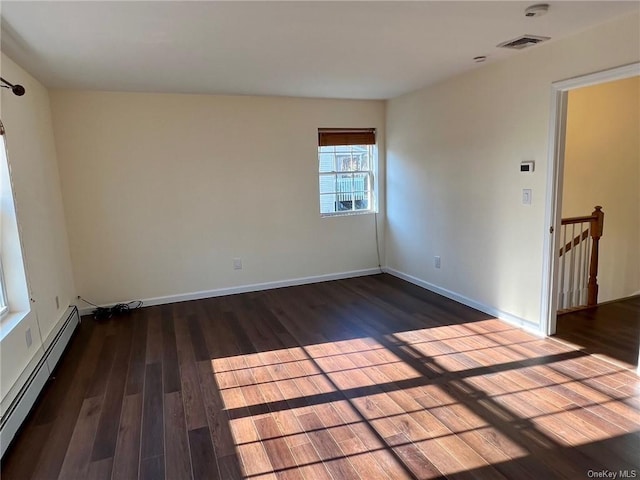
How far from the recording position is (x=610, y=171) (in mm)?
4477

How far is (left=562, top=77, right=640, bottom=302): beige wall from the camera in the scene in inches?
172

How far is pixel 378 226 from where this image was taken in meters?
5.62

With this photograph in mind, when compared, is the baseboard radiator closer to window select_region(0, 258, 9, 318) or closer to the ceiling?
window select_region(0, 258, 9, 318)

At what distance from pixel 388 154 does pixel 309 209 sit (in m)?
1.32

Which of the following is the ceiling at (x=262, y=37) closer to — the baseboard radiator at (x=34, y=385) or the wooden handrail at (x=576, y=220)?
the wooden handrail at (x=576, y=220)

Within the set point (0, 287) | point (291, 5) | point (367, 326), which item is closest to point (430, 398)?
point (367, 326)

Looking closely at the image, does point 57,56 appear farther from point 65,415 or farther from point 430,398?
point 430,398

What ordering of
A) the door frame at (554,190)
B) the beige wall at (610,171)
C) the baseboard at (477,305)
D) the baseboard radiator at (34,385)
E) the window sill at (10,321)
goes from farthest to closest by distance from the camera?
the beige wall at (610,171) < the baseboard at (477,305) < the door frame at (554,190) < the window sill at (10,321) < the baseboard radiator at (34,385)

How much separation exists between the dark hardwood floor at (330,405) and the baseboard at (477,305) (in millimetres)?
138

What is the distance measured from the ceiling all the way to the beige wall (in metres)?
1.70

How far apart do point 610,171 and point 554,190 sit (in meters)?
1.91

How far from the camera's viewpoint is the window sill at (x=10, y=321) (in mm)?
2443

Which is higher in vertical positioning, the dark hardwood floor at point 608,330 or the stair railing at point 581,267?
the stair railing at point 581,267

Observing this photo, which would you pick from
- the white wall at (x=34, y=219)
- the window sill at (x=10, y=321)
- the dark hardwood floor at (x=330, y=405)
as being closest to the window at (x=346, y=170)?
the dark hardwood floor at (x=330, y=405)
